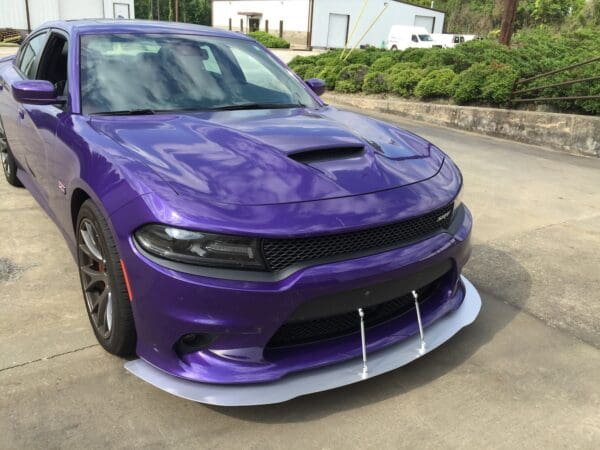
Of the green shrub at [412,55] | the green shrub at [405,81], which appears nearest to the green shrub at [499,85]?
the green shrub at [405,81]

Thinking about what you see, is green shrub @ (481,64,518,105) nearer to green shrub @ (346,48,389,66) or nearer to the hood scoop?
green shrub @ (346,48,389,66)

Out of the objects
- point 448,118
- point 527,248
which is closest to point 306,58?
point 448,118

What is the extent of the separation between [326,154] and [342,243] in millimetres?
600

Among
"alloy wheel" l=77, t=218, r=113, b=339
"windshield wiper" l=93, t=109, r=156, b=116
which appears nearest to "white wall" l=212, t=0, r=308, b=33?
"windshield wiper" l=93, t=109, r=156, b=116

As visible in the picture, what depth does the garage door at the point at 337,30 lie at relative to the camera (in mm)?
40000

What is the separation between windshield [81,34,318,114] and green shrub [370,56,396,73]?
9.74 m

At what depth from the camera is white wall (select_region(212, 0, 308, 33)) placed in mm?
40062

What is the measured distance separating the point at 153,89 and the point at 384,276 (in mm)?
1870

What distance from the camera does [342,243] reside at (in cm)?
220

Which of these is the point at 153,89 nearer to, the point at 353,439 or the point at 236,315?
the point at 236,315

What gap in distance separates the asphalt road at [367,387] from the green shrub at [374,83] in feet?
28.2

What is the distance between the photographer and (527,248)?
14.3ft

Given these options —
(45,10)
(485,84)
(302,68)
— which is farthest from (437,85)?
(45,10)

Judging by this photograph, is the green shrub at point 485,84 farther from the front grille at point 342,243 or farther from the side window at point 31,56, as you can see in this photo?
the front grille at point 342,243
